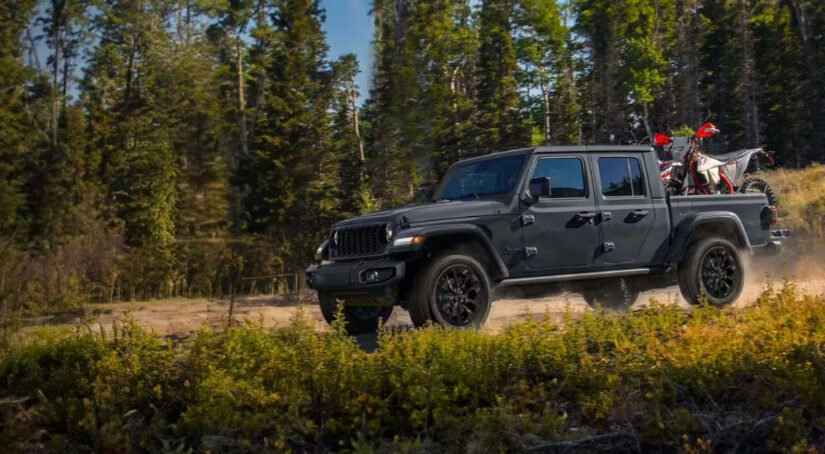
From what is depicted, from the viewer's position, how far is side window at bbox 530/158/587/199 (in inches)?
324

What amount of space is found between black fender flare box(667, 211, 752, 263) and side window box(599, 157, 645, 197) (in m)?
0.60

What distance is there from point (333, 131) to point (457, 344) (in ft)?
102

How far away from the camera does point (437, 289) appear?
734 cm

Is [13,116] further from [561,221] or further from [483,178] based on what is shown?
[561,221]

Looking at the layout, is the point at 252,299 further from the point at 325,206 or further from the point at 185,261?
the point at 185,261

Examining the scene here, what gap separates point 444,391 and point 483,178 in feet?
11.8

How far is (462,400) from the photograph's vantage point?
575 centimetres

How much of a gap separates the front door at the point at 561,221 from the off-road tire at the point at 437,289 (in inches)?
24.7

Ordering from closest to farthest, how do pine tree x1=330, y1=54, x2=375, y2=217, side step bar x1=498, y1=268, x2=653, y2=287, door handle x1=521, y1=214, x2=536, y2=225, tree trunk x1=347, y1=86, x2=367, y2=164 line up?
side step bar x1=498, y1=268, x2=653, y2=287 < door handle x1=521, y1=214, x2=536, y2=225 < pine tree x1=330, y1=54, x2=375, y2=217 < tree trunk x1=347, y1=86, x2=367, y2=164

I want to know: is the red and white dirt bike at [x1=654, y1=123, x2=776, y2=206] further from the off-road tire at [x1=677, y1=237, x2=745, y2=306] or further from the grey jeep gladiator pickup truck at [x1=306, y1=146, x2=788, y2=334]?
the off-road tire at [x1=677, y1=237, x2=745, y2=306]

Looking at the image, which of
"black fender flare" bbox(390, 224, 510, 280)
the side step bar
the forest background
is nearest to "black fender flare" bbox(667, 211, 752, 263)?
the side step bar

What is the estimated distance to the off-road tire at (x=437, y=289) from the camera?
7203 mm

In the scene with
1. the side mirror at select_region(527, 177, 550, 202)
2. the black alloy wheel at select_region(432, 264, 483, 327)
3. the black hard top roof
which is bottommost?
the black alloy wheel at select_region(432, 264, 483, 327)

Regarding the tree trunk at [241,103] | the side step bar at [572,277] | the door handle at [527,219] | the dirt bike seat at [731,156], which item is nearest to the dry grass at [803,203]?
the dirt bike seat at [731,156]
